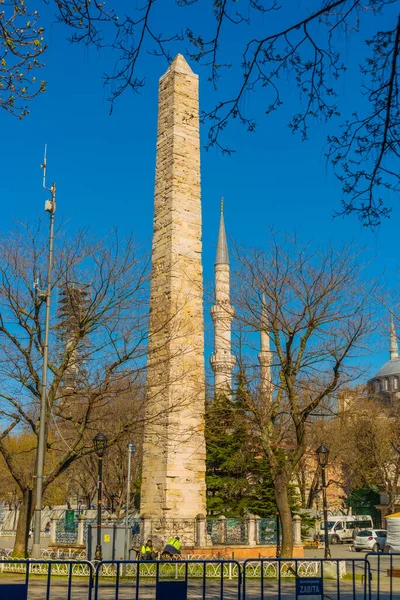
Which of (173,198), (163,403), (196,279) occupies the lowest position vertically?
(163,403)

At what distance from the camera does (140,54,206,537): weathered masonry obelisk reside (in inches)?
866

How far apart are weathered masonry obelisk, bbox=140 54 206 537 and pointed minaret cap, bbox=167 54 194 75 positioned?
0.05 meters

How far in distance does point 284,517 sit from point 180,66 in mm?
15195

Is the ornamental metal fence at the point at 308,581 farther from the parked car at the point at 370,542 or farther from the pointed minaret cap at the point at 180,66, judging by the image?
the parked car at the point at 370,542

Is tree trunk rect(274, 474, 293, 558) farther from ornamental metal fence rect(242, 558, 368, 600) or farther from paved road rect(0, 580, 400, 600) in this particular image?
paved road rect(0, 580, 400, 600)

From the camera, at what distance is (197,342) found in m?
23.2

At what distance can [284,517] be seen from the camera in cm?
1822

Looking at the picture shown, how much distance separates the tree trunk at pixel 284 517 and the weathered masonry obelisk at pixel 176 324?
3.86 m

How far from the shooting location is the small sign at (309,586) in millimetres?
9492

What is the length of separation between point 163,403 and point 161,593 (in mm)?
13605

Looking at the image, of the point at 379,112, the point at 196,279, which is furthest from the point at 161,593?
the point at 196,279

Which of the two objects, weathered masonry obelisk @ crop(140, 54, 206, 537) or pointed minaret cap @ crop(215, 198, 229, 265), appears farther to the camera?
pointed minaret cap @ crop(215, 198, 229, 265)

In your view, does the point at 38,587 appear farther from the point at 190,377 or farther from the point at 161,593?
the point at 190,377

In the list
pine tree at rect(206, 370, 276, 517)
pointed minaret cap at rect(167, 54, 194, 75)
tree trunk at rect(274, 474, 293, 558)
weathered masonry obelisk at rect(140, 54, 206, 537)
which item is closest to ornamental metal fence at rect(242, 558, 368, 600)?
tree trunk at rect(274, 474, 293, 558)
